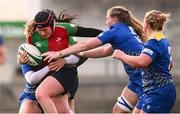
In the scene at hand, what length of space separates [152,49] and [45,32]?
149 centimetres

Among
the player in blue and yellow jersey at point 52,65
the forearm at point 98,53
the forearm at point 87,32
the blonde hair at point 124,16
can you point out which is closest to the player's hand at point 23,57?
the player in blue and yellow jersey at point 52,65

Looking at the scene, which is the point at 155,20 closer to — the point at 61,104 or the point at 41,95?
the point at 41,95

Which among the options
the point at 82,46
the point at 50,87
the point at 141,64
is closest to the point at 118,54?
the point at 141,64

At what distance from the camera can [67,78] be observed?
9445 mm

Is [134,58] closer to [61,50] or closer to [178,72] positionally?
[61,50]

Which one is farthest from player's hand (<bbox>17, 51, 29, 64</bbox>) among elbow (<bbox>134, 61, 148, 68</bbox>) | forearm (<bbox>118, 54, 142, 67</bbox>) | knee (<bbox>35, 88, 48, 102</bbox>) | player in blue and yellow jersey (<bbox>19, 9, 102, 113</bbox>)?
elbow (<bbox>134, 61, 148, 68</bbox>)

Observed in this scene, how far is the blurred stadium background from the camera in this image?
1822cm

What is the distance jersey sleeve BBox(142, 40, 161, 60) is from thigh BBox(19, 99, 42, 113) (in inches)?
74.3

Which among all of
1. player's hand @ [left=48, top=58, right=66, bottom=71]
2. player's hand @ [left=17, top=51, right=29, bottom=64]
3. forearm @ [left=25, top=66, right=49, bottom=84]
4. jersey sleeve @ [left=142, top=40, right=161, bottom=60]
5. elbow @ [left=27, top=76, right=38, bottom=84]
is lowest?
elbow @ [left=27, top=76, right=38, bottom=84]

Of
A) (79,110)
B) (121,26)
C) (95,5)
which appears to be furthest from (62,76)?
(95,5)

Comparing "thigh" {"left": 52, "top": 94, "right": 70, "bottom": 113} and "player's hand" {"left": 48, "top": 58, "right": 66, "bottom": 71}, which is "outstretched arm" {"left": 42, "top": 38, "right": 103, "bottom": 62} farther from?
"thigh" {"left": 52, "top": 94, "right": 70, "bottom": 113}

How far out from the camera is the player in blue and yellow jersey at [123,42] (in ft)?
29.9

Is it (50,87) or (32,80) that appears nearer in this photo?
(50,87)

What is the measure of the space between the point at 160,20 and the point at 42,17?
4.87ft
